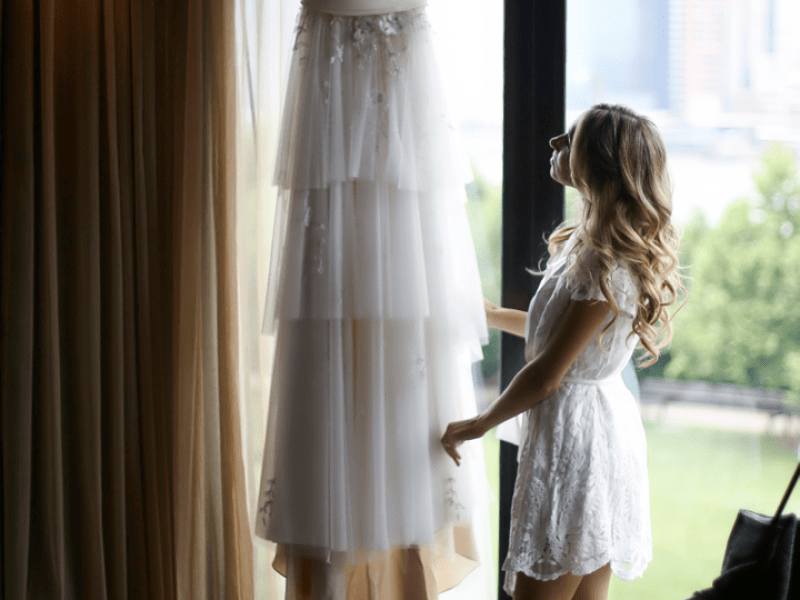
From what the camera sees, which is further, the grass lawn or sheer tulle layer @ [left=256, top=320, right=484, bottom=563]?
the grass lawn

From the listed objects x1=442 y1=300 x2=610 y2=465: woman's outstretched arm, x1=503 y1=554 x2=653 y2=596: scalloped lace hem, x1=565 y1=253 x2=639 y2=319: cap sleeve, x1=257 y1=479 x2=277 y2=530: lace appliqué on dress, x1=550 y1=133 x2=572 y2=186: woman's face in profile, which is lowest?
x1=503 y1=554 x2=653 y2=596: scalloped lace hem

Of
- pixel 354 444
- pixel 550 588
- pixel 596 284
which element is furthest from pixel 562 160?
pixel 550 588

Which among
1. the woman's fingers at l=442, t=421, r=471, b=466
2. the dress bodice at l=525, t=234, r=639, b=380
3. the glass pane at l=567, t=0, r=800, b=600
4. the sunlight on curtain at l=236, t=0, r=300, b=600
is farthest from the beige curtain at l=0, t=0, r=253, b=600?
the glass pane at l=567, t=0, r=800, b=600

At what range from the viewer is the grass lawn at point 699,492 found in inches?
59.8

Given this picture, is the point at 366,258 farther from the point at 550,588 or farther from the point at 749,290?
the point at 749,290

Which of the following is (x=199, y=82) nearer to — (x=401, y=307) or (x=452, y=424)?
(x=401, y=307)

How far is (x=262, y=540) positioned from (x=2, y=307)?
776 mm

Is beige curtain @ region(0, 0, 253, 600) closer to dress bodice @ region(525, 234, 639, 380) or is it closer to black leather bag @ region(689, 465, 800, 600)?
dress bodice @ region(525, 234, 639, 380)

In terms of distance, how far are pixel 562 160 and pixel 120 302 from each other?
3.48 ft

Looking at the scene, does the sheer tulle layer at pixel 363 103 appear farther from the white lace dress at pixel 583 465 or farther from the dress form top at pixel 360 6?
the white lace dress at pixel 583 465

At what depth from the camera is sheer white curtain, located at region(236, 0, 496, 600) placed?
1529mm

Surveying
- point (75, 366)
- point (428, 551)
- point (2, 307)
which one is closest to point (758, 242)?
point (428, 551)

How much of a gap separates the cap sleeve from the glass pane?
13.8 inches

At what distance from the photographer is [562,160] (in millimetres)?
1358
